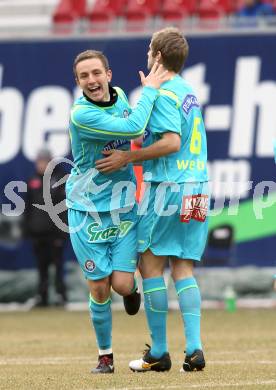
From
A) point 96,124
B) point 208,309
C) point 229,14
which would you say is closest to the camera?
point 96,124

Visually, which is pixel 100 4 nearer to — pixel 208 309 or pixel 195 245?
pixel 208 309

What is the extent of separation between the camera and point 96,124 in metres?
7.66

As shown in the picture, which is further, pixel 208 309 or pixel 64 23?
pixel 64 23

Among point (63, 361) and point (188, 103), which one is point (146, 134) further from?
point (63, 361)

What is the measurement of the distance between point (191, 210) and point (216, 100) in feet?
27.3

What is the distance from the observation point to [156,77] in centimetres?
776

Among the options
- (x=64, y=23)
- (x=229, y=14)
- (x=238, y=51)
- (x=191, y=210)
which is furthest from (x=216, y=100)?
(x=191, y=210)

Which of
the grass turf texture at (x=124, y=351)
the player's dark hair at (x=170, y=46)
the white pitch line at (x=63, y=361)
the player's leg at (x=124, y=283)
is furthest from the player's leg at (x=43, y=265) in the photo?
the player's dark hair at (x=170, y=46)

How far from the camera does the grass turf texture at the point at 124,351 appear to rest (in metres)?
7.14

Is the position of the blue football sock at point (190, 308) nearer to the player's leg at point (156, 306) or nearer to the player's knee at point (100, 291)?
the player's leg at point (156, 306)

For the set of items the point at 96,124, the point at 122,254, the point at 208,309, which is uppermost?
the point at 96,124

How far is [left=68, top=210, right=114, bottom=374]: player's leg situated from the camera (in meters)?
7.80

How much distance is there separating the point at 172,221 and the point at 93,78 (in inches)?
42.1

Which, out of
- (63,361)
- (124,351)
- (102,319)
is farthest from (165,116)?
(124,351)
